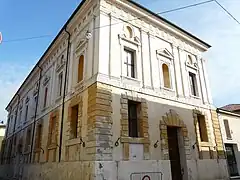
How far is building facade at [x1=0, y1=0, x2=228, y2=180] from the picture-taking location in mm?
8289

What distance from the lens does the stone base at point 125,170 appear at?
7.47 m

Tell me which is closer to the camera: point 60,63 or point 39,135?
point 60,63

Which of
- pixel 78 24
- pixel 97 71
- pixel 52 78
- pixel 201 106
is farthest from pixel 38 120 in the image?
pixel 201 106

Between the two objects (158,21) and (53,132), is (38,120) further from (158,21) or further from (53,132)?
(158,21)

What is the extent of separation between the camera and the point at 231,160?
1341cm

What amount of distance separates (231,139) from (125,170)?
915 centimetres

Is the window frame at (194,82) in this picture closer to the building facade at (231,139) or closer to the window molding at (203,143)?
the window molding at (203,143)

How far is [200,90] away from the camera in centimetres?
1325

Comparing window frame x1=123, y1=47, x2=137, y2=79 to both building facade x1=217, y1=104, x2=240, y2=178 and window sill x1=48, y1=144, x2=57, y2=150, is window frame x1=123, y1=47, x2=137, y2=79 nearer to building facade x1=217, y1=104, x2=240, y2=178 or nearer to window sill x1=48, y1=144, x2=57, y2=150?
window sill x1=48, y1=144, x2=57, y2=150

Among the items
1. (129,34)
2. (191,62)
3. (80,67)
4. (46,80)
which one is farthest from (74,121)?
(191,62)

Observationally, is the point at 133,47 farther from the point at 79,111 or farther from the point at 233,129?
the point at 233,129

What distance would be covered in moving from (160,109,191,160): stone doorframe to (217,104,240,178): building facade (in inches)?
161

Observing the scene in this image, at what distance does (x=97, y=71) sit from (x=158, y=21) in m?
5.72

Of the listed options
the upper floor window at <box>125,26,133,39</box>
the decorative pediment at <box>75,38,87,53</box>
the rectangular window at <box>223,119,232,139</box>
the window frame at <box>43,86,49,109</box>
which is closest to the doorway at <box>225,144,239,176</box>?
the rectangular window at <box>223,119,232,139</box>
